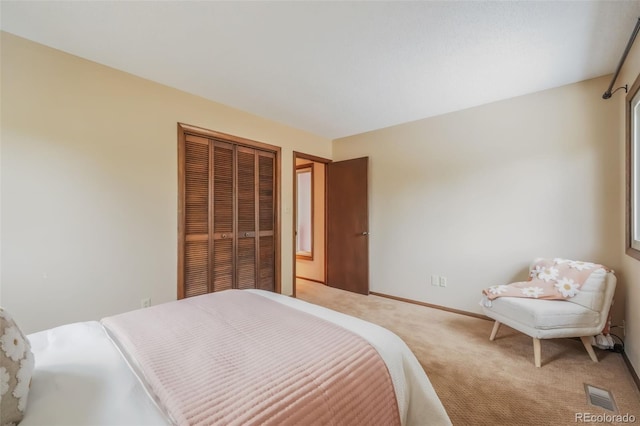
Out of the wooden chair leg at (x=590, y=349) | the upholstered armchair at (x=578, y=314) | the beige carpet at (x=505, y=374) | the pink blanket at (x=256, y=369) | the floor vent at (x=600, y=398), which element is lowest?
the beige carpet at (x=505, y=374)

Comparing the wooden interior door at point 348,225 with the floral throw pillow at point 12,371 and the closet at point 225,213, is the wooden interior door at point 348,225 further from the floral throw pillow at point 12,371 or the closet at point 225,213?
the floral throw pillow at point 12,371

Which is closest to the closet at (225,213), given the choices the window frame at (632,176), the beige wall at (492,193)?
the beige wall at (492,193)

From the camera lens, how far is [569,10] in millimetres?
1561

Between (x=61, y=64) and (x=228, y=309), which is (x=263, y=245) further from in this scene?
(x=61, y=64)

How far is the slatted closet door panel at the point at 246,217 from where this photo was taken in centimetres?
309

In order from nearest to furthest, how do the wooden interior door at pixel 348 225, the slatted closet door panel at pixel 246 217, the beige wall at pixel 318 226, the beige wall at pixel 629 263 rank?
1. the beige wall at pixel 629 263
2. the slatted closet door panel at pixel 246 217
3. the wooden interior door at pixel 348 225
4. the beige wall at pixel 318 226

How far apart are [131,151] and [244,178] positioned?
1156 millimetres

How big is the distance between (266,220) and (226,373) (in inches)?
102

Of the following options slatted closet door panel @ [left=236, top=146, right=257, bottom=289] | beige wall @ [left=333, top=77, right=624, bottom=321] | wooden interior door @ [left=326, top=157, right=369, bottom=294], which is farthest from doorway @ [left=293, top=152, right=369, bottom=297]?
slatted closet door panel @ [left=236, top=146, right=257, bottom=289]


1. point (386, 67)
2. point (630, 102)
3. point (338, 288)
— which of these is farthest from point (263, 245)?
point (630, 102)

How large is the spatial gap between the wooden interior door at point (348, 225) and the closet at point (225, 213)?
110 centimetres

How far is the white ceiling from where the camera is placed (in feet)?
5.12

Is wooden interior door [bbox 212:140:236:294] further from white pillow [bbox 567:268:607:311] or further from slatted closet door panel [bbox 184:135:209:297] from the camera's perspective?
white pillow [bbox 567:268:607:311]
